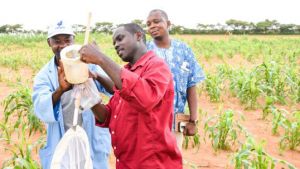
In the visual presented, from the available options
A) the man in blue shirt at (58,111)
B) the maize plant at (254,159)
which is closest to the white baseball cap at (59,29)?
the man in blue shirt at (58,111)

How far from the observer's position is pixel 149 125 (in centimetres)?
165

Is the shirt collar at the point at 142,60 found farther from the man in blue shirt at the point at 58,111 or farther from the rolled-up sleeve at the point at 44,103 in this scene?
the rolled-up sleeve at the point at 44,103

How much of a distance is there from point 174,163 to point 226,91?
19.7ft

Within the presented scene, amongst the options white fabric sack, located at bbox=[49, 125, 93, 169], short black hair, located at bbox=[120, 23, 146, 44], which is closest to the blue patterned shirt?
short black hair, located at bbox=[120, 23, 146, 44]

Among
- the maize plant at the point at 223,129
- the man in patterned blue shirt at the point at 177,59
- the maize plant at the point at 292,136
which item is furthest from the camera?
the maize plant at the point at 292,136

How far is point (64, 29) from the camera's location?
218cm

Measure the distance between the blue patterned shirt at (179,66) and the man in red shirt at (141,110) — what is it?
31.7 inches

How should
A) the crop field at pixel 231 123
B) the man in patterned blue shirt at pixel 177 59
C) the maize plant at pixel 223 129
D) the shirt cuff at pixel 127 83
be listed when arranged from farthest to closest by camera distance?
the maize plant at pixel 223 129 < the crop field at pixel 231 123 < the man in patterned blue shirt at pixel 177 59 < the shirt cuff at pixel 127 83

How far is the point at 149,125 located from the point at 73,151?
1.25 ft

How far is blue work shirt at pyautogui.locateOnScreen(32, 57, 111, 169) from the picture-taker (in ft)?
6.73

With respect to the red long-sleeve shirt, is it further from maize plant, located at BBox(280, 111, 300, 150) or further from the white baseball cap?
maize plant, located at BBox(280, 111, 300, 150)

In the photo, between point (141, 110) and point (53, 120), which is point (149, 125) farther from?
point (53, 120)

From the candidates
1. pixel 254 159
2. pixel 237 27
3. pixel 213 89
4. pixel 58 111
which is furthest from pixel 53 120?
pixel 237 27

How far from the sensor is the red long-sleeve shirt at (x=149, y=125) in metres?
1.59
